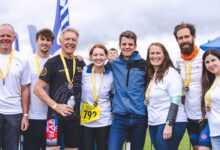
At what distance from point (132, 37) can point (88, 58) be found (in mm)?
682

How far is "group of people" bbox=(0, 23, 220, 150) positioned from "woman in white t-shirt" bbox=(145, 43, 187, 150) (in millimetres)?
11

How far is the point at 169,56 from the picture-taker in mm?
4797

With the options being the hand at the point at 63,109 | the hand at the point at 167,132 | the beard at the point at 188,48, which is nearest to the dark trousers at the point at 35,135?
the hand at the point at 63,109

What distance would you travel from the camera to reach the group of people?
4641mm

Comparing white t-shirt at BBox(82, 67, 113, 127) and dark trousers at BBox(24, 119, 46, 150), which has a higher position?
white t-shirt at BBox(82, 67, 113, 127)

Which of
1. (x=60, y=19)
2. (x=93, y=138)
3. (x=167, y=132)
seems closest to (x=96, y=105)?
(x=93, y=138)

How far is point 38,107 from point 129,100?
121 centimetres

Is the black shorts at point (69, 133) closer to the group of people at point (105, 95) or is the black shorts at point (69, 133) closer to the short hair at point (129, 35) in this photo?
the group of people at point (105, 95)

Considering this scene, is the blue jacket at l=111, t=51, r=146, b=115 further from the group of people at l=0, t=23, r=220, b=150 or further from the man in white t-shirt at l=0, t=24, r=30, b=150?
the man in white t-shirt at l=0, t=24, r=30, b=150

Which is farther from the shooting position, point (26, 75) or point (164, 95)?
point (26, 75)

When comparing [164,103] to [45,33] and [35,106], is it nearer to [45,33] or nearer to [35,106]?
[35,106]

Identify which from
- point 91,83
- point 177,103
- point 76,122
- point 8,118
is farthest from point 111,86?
point 8,118

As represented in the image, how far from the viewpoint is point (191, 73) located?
4.97 m

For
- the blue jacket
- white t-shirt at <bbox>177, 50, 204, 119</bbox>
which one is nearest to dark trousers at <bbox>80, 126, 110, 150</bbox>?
the blue jacket
